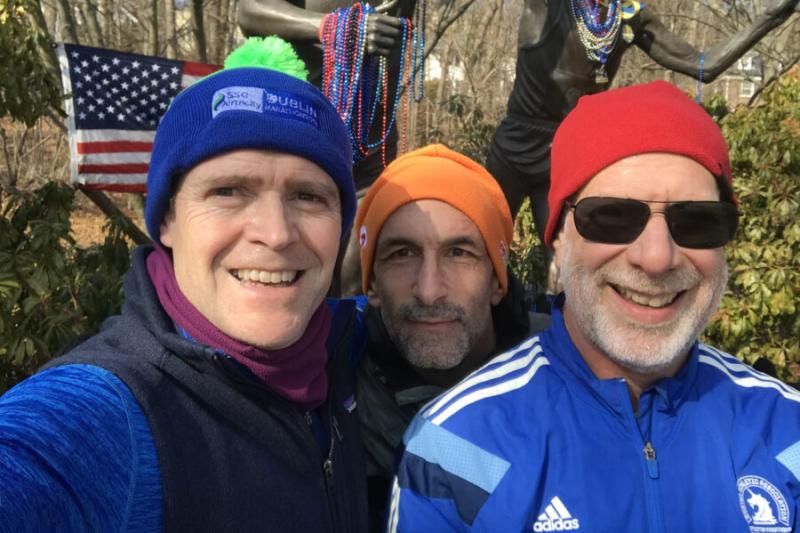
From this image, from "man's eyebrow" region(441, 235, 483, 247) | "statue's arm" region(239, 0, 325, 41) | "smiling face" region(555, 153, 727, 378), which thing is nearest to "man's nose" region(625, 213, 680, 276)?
"smiling face" region(555, 153, 727, 378)

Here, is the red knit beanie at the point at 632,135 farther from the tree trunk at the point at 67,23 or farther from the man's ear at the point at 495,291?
the tree trunk at the point at 67,23

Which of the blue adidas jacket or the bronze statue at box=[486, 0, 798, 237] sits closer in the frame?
the blue adidas jacket

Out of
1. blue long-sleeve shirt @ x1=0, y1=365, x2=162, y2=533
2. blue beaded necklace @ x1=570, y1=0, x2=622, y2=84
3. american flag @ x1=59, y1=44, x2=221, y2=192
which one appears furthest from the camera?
american flag @ x1=59, y1=44, x2=221, y2=192

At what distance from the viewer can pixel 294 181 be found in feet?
4.76

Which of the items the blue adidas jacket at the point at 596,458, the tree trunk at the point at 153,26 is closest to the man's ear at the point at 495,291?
the blue adidas jacket at the point at 596,458

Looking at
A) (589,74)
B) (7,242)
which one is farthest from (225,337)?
(589,74)

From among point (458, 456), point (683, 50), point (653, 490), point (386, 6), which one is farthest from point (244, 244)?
point (683, 50)

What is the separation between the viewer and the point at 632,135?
1747 mm

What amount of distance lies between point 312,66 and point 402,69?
40 cm

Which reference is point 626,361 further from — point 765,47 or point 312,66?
point 765,47

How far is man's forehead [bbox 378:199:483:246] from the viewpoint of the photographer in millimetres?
2178

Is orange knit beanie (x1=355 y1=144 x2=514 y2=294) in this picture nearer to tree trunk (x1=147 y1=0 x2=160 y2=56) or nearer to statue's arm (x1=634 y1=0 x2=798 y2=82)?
statue's arm (x1=634 y1=0 x2=798 y2=82)

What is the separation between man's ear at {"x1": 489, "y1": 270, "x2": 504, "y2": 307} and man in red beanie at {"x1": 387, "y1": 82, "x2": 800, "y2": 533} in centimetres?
40

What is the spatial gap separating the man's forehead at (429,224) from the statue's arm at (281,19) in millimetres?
1033
